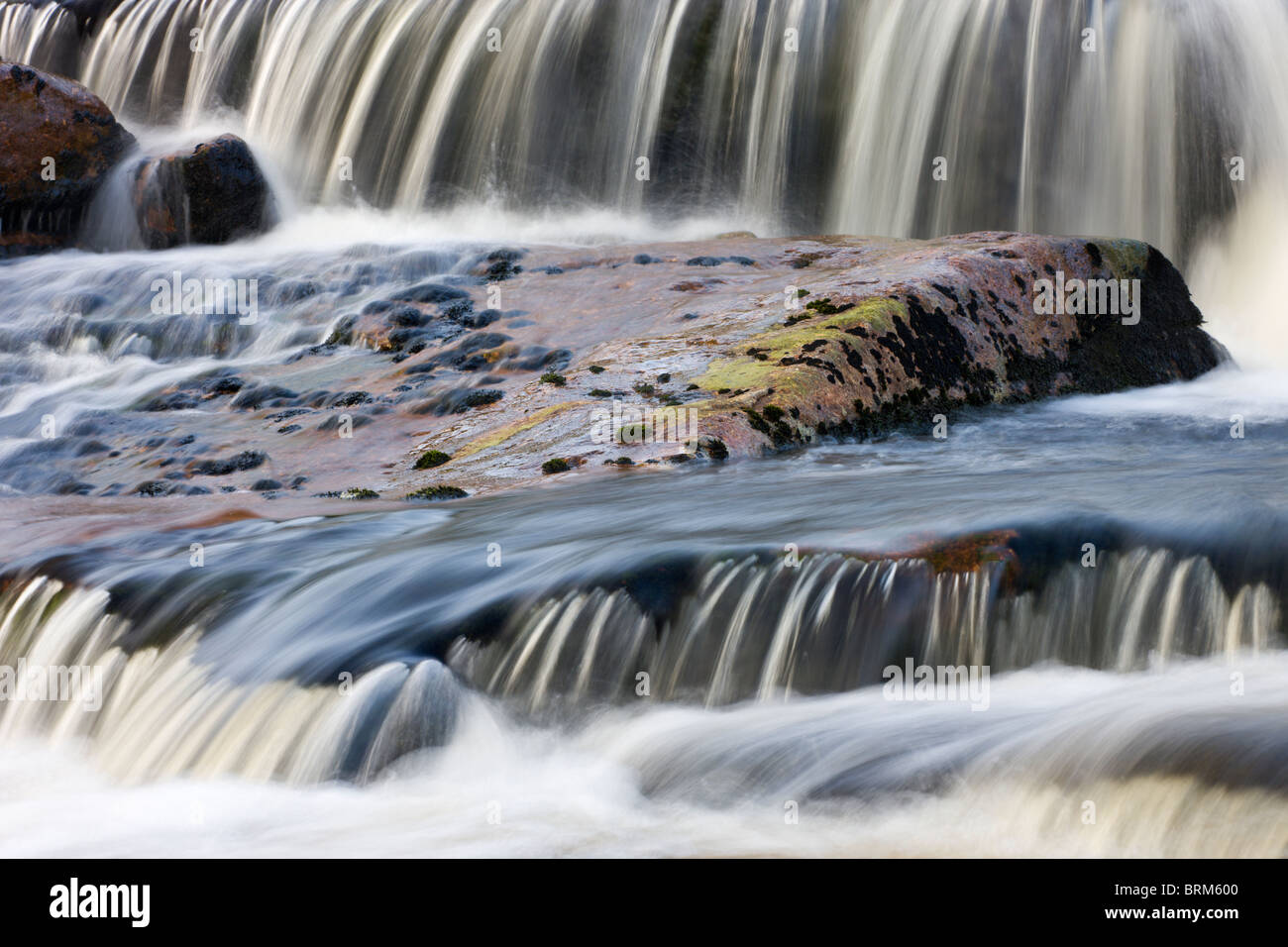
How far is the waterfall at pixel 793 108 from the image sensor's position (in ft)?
45.1

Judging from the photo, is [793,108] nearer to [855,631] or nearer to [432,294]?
[432,294]

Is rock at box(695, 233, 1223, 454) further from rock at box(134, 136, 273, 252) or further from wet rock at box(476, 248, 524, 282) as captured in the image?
rock at box(134, 136, 273, 252)

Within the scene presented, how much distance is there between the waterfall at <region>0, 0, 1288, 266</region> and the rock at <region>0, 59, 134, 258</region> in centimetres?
245

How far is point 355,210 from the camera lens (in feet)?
55.9

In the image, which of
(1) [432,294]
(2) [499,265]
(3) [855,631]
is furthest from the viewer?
(2) [499,265]

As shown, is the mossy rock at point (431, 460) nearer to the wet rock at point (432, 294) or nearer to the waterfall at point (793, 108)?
the wet rock at point (432, 294)

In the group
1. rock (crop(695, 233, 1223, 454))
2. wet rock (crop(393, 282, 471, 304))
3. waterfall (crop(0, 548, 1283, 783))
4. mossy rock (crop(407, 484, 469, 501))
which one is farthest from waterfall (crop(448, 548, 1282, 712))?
wet rock (crop(393, 282, 471, 304))

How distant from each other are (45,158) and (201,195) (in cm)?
188

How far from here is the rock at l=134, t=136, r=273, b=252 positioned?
52.7ft

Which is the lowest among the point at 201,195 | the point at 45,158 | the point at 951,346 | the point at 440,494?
the point at 440,494

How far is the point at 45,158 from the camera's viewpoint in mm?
16344

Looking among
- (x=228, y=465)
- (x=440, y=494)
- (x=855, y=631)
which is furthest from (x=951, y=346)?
(x=228, y=465)
